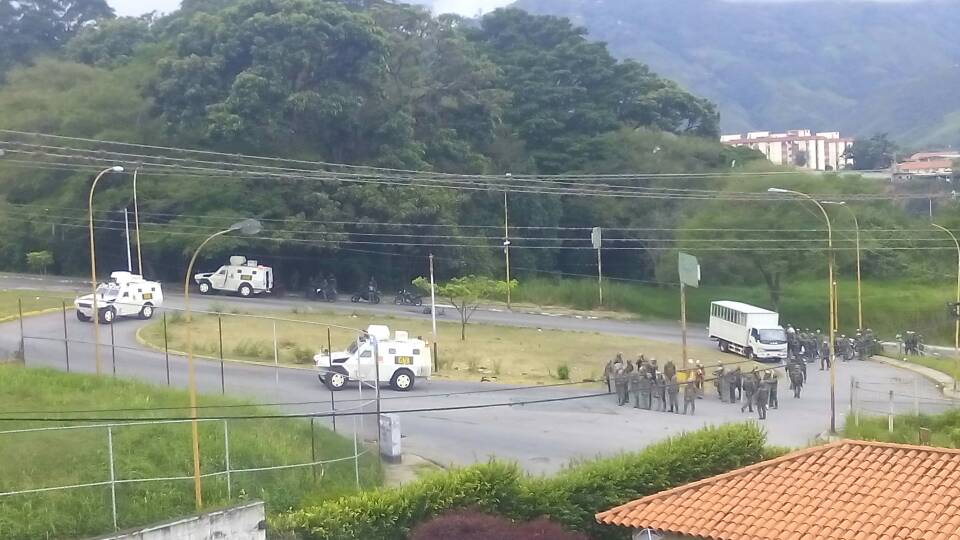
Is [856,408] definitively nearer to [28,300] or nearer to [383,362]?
[383,362]

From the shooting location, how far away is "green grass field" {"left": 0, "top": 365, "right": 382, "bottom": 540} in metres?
19.0

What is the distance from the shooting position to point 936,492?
47.9ft

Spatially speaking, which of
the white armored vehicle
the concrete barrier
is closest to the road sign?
the concrete barrier

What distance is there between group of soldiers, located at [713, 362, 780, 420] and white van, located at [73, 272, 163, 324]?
59.3 feet

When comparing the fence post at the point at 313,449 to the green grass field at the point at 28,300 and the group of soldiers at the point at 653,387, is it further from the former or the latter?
the green grass field at the point at 28,300

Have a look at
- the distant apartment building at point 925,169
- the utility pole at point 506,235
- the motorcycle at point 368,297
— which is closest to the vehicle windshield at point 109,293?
the motorcycle at point 368,297

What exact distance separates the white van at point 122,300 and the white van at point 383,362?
8.92 metres

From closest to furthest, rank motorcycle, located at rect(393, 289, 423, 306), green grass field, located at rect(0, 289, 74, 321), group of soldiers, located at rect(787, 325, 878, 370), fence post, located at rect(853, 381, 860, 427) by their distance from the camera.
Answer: fence post, located at rect(853, 381, 860, 427) → green grass field, located at rect(0, 289, 74, 321) → group of soldiers, located at rect(787, 325, 878, 370) → motorcycle, located at rect(393, 289, 423, 306)

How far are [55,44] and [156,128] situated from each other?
35.2 meters

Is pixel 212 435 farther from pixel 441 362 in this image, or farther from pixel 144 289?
pixel 144 289

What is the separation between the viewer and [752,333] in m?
42.1

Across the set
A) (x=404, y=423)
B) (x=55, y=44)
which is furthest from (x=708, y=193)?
(x=55, y=44)

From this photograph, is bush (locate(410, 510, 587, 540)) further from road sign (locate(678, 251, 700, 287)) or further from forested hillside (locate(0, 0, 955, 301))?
forested hillside (locate(0, 0, 955, 301))

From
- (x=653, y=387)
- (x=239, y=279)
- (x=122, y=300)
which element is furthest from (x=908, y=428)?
(x=239, y=279)
